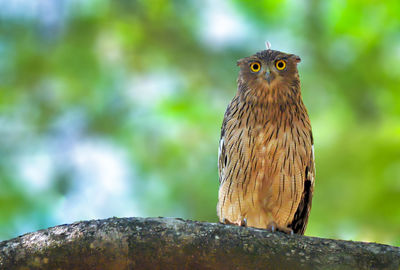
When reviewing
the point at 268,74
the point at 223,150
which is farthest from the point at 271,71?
the point at 223,150

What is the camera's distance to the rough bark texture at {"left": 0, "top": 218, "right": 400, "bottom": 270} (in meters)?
2.50

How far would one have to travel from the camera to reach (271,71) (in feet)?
15.6

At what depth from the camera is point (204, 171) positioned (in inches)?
213

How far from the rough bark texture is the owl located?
1.63 meters

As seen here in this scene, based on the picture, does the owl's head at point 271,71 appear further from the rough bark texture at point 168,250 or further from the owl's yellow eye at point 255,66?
the rough bark texture at point 168,250

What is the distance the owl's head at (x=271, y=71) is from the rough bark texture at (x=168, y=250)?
2.26m

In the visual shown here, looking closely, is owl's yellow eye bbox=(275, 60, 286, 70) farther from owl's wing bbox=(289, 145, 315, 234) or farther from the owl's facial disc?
owl's wing bbox=(289, 145, 315, 234)

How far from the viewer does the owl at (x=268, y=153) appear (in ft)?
14.3

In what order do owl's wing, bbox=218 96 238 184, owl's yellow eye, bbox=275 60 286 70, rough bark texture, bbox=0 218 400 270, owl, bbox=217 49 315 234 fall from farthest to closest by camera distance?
1. owl's yellow eye, bbox=275 60 286 70
2. owl's wing, bbox=218 96 238 184
3. owl, bbox=217 49 315 234
4. rough bark texture, bbox=0 218 400 270

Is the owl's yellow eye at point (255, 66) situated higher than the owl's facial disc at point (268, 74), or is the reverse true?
the owl's yellow eye at point (255, 66)

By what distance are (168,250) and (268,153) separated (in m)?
1.97

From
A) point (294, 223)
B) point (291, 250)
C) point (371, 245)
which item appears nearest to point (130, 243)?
point (291, 250)

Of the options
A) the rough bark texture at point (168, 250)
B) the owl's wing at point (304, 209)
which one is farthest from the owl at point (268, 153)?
the rough bark texture at point (168, 250)

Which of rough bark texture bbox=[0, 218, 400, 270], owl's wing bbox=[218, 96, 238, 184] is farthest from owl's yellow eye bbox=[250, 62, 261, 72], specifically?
rough bark texture bbox=[0, 218, 400, 270]
